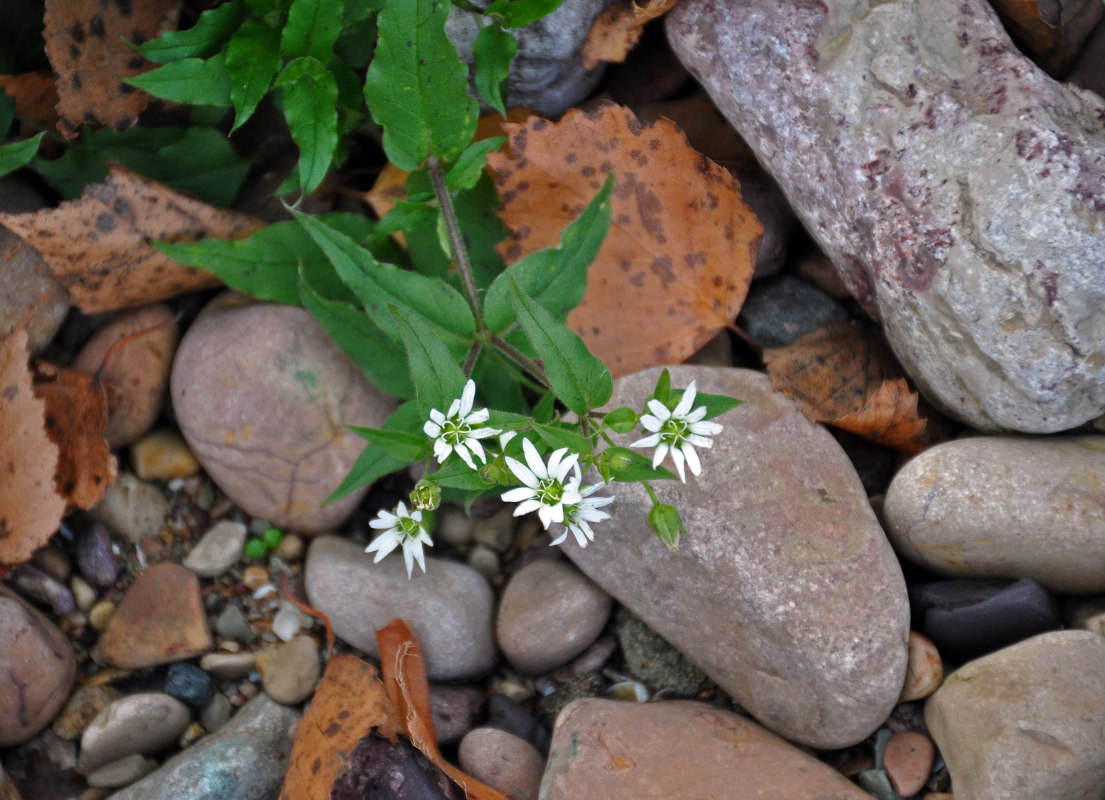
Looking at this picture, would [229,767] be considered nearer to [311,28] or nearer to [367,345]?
[367,345]

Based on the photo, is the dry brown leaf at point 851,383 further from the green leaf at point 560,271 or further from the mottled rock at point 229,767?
the mottled rock at point 229,767

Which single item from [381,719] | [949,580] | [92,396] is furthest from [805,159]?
[92,396]

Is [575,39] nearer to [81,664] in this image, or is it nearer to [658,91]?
[658,91]

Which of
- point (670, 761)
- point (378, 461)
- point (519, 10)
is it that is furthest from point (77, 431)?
point (670, 761)

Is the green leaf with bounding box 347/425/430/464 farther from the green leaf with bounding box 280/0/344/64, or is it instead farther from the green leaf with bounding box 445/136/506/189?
the green leaf with bounding box 280/0/344/64

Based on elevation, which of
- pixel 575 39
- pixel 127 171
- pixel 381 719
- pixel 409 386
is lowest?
pixel 381 719

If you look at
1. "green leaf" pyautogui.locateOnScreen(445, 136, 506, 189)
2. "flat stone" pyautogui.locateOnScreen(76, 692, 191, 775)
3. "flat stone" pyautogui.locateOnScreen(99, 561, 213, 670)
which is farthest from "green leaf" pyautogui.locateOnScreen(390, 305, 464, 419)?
"flat stone" pyautogui.locateOnScreen(76, 692, 191, 775)

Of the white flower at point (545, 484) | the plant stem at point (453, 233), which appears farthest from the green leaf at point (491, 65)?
the white flower at point (545, 484)
